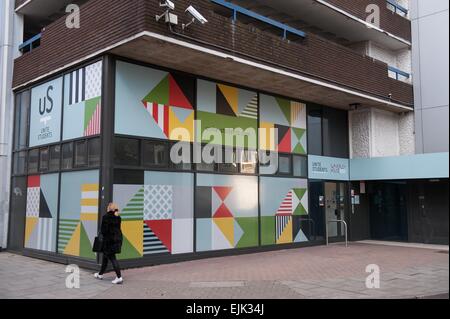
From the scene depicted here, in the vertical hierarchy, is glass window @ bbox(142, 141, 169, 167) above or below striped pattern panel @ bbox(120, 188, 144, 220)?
above

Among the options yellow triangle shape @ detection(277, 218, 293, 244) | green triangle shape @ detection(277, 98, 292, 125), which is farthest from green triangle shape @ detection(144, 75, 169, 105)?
yellow triangle shape @ detection(277, 218, 293, 244)

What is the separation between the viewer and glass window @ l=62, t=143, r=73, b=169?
11812mm

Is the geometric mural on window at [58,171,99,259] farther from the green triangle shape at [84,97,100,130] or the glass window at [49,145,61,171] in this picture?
the green triangle shape at [84,97,100,130]

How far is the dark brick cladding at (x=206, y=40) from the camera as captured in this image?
10.3 meters

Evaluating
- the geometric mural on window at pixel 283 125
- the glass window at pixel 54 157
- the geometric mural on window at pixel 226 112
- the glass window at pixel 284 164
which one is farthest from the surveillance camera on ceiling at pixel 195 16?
the glass window at pixel 284 164

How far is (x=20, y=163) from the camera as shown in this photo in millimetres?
14125

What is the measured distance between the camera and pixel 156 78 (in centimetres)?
1159

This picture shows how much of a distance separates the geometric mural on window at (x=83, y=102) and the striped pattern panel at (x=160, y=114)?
4.02 feet

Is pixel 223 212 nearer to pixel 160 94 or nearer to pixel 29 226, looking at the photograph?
pixel 160 94

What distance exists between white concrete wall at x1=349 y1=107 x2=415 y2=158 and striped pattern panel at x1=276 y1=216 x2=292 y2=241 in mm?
4533

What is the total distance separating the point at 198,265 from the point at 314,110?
7.65 m
